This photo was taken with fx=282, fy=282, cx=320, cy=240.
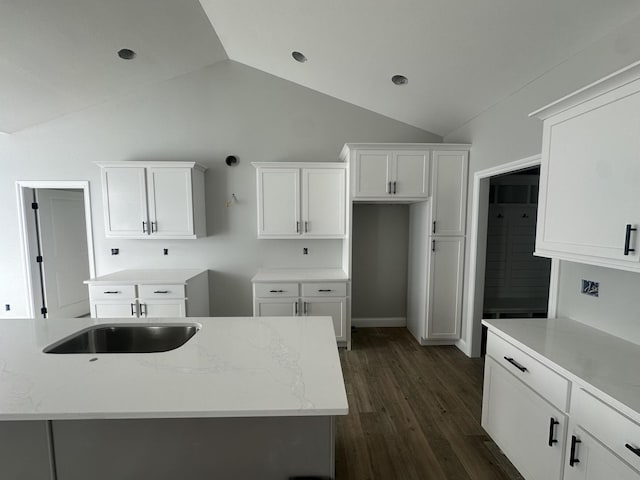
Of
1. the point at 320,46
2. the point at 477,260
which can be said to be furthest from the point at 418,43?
the point at 477,260

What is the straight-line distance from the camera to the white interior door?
12.9ft

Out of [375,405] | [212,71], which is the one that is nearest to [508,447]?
[375,405]

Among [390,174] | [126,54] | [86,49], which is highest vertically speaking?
[126,54]

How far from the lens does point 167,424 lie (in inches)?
42.3

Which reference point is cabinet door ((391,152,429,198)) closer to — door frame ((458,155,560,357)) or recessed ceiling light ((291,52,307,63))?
door frame ((458,155,560,357))

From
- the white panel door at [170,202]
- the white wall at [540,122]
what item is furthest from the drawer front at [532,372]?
the white panel door at [170,202]

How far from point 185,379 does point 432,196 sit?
2.92 meters

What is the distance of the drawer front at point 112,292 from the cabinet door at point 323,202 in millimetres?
2041

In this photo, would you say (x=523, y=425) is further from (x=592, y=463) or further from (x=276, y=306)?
(x=276, y=306)

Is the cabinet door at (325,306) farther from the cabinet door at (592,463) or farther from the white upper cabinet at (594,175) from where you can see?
the cabinet door at (592,463)

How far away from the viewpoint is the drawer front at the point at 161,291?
312 centimetres

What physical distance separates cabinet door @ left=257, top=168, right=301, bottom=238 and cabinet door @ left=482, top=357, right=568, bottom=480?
2.37m

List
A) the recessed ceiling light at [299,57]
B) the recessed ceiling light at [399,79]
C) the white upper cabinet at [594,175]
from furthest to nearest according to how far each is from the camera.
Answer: the recessed ceiling light at [299,57], the recessed ceiling light at [399,79], the white upper cabinet at [594,175]

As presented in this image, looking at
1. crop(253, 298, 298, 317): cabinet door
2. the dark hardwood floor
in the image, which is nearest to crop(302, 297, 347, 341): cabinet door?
crop(253, 298, 298, 317): cabinet door
